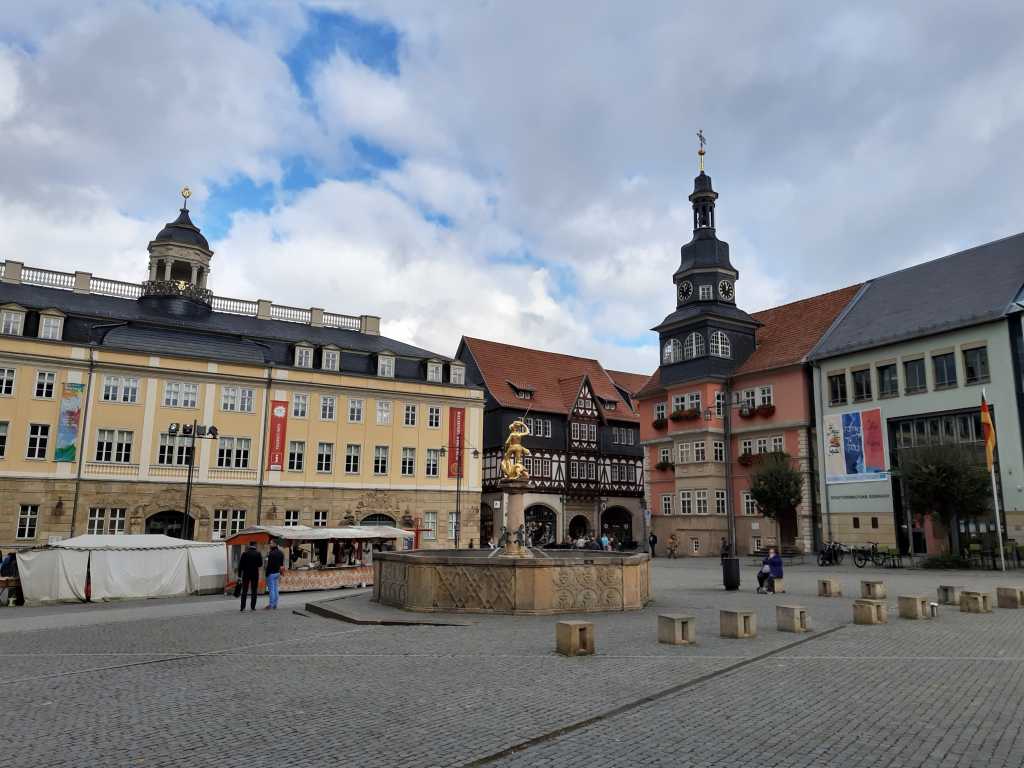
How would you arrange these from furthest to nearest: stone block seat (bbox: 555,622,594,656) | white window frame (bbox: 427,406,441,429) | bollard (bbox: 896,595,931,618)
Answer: white window frame (bbox: 427,406,441,429) → bollard (bbox: 896,595,931,618) → stone block seat (bbox: 555,622,594,656)

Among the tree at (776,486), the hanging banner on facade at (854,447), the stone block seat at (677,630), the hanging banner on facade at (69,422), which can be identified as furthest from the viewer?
the hanging banner on facade at (854,447)

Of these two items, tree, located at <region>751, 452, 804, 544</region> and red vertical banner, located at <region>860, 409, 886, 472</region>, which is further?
red vertical banner, located at <region>860, 409, 886, 472</region>

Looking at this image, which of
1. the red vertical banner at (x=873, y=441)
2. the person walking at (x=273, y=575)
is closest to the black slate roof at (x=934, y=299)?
the red vertical banner at (x=873, y=441)

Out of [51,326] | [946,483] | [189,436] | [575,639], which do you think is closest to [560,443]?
[189,436]

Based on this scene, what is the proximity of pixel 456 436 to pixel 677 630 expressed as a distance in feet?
121

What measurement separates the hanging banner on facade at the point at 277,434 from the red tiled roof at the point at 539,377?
1901cm

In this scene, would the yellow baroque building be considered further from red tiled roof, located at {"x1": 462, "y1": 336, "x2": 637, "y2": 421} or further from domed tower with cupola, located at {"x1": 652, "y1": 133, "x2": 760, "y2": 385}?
domed tower with cupola, located at {"x1": 652, "y1": 133, "x2": 760, "y2": 385}

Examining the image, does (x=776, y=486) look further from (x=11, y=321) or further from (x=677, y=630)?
(x=11, y=321)

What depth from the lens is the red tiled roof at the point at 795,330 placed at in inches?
1836

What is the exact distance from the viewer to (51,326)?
129ft

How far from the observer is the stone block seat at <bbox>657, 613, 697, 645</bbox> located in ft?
42.1

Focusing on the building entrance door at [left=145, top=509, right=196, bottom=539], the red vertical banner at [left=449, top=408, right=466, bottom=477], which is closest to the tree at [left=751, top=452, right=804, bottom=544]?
the red vertical banner at [left=449, top=408, right=466, bottom=477]

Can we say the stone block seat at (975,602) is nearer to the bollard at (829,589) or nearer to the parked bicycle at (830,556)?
the bollard at (829,589)

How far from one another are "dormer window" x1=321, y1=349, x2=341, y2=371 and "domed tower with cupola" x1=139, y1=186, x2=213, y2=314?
28.5ft
